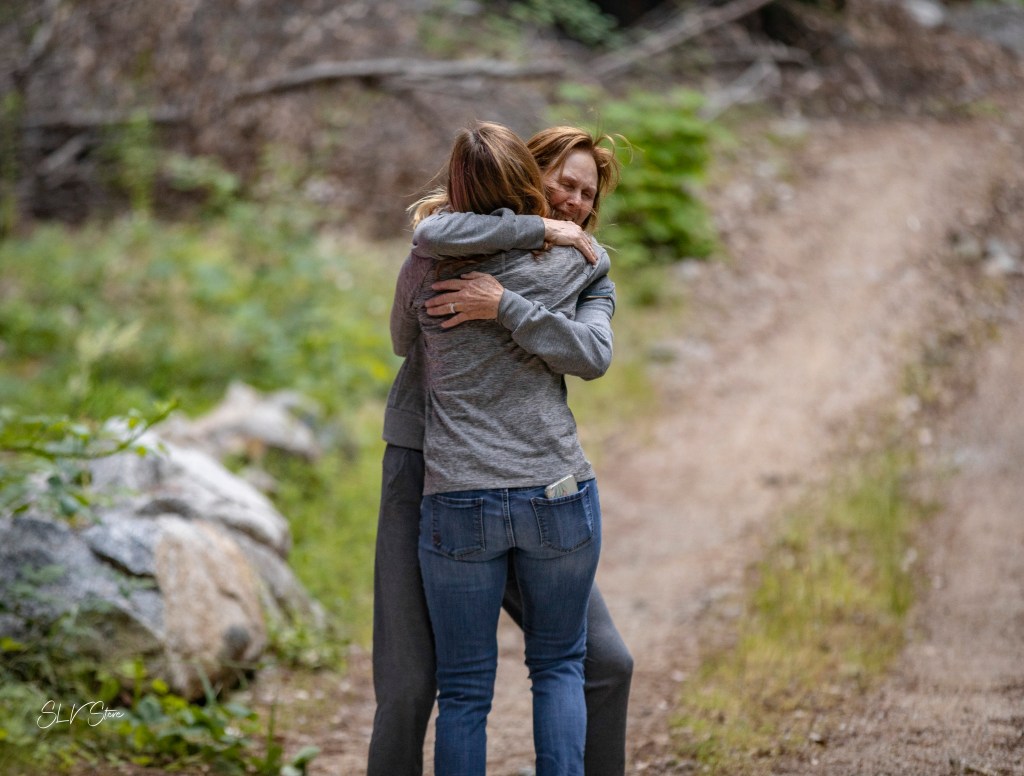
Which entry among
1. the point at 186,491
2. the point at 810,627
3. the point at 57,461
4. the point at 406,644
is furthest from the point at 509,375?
the point at 810,627

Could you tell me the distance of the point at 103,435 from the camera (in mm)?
3451

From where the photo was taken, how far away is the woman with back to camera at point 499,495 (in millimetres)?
2135

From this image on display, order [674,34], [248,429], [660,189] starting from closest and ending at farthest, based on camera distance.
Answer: [248,429] → [660,189] → [674,34]

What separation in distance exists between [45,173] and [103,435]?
761 centimetres

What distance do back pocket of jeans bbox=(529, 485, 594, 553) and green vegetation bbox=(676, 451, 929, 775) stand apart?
128cm

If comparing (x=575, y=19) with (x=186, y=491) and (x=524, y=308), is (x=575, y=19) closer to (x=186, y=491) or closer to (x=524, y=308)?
(x=186, y=491)

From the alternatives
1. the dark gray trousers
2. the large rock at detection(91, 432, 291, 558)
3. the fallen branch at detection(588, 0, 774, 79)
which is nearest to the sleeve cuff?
the dark gray trousers

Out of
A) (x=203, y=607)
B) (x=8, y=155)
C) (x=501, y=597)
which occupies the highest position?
(x=8, y=155)

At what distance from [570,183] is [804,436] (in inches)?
190

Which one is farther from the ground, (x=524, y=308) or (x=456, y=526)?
(x=524, y=308)

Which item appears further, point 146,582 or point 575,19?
point 575,19

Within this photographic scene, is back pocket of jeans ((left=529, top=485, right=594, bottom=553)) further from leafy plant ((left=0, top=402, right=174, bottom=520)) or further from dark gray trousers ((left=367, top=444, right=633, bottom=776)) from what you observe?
leafy plant ((left=0, top=402, right=174, bottom=520))

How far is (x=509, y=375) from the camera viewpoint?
2182mm

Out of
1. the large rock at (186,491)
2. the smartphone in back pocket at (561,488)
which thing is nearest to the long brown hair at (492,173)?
the smartphone in back pocket at (561,488)
